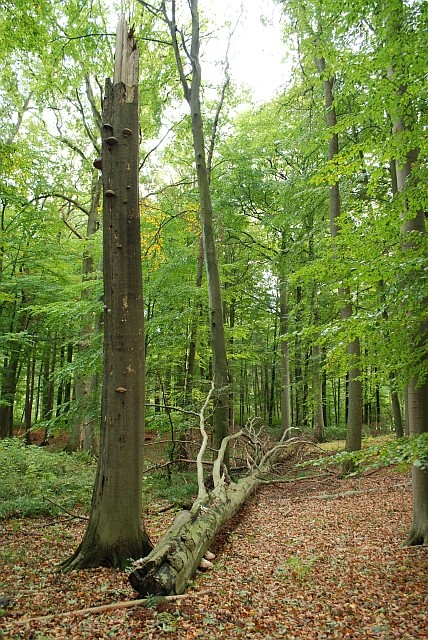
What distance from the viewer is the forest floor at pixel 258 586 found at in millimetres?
3248

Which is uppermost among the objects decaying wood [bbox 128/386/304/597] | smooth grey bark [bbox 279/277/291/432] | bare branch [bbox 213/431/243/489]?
smooth grey bark [bbox 279/277/291/432]

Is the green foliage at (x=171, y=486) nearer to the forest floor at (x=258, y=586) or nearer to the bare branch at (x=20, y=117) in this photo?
the forest floor at (x=258, y=586)

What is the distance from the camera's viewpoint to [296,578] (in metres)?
4.48

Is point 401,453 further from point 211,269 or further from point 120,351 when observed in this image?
point 211,269

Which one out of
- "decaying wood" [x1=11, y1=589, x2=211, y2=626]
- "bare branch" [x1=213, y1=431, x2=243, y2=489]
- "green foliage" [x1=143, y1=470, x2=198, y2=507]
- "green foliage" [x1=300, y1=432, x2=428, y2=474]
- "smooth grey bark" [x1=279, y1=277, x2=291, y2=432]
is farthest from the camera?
"smooth grey bark" [x1=279, y1=277, x2=291, y2=432]

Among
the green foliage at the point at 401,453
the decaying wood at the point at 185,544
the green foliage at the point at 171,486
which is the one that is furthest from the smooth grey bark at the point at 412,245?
the green foliage at the point at 171,486

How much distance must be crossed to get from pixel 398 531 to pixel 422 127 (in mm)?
5224

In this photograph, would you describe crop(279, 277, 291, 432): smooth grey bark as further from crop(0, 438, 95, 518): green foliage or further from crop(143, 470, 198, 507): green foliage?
crop(0, 438, 95, 518): green foliage

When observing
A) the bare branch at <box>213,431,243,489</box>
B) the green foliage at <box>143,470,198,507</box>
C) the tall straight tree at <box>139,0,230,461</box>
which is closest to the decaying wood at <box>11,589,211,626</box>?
the bare branch at <box>213,431,243,489</box>

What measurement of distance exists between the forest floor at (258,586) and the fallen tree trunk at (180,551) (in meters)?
0.16

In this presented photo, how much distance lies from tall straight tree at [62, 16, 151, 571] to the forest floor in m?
0.39

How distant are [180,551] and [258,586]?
0.88 m

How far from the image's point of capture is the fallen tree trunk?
3.62m

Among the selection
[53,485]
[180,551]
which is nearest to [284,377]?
[53,485]
